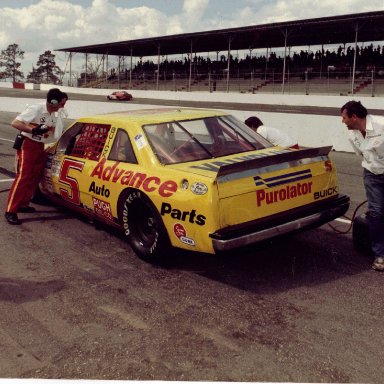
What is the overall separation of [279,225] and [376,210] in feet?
3.15

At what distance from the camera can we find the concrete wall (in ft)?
44.1

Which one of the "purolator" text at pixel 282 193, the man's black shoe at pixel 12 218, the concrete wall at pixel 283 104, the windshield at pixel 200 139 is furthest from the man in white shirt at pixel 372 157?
the concrete wall at pixel 283 104

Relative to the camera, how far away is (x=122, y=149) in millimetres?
4891

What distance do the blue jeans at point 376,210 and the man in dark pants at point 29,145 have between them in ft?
12.5

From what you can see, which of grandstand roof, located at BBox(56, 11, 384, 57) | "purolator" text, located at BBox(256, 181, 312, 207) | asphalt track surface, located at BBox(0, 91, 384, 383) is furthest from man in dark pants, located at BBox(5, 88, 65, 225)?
grandstand roof, located at BBox(56, 11, 384, 57)

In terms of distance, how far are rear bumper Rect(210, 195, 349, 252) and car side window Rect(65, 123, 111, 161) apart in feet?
6.71

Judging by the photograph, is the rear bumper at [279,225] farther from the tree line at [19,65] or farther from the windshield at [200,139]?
the tree line at [19,65]

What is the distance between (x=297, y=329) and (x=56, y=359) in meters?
1.64

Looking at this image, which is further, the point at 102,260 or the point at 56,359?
the point at 102,260

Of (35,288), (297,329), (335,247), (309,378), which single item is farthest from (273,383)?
(335,247)

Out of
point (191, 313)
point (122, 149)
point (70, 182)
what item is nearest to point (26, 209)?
point (70, 182)

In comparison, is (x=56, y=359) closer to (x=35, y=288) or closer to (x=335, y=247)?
(x=35, y=288)

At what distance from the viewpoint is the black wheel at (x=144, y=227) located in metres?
4.25

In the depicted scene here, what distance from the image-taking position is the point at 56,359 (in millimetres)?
2922
